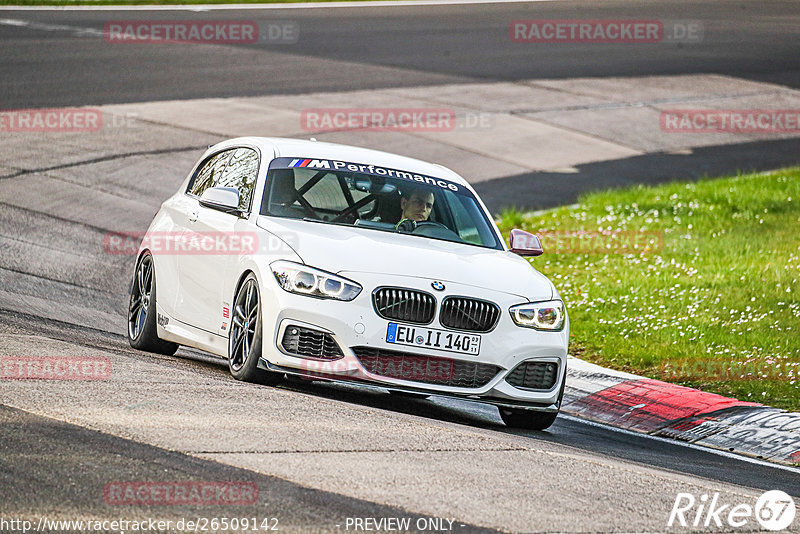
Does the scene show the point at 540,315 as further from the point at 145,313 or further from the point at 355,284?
the point at 145,313

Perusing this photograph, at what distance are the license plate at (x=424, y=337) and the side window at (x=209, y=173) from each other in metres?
2.79

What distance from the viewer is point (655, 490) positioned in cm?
662

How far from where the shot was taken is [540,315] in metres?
8.55

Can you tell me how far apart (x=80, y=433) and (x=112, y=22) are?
2686cm

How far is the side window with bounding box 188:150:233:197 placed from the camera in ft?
33.8

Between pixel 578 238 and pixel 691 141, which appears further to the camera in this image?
pixel 691 141

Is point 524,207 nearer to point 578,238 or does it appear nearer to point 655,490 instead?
point 578,238

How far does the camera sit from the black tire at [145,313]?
1007 centimetres

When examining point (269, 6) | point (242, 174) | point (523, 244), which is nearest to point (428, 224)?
point (523, 244)

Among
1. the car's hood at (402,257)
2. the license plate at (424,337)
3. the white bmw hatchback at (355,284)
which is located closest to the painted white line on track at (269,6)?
the white bmw hatchback at (355,284)

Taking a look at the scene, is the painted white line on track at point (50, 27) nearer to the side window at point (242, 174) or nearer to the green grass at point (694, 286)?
the green grass at point (694, 286)

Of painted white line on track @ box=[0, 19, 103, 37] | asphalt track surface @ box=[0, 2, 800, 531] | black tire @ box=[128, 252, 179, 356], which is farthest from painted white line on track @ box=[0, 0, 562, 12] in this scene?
black tire @ box=[128, 252, 179, 356]

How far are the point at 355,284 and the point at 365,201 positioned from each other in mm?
1447

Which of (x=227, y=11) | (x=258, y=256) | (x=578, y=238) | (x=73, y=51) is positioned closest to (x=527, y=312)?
(x=258, y=256)
